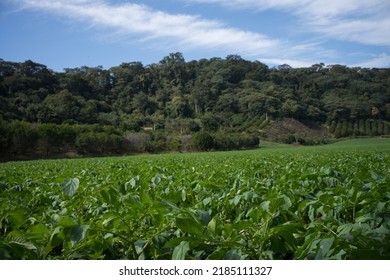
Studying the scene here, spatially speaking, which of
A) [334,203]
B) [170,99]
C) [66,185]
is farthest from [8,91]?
[170,99]

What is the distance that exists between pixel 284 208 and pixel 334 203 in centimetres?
33

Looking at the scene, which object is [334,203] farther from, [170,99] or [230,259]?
[170,99]

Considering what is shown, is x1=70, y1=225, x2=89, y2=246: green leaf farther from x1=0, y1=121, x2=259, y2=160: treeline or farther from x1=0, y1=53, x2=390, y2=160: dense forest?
x1=0, y1=121, x2=259, y2=160: treeline

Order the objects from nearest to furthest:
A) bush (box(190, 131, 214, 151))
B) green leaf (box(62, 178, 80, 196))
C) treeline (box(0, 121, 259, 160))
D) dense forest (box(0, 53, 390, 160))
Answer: green leaf (box(62, 178, 80, 196))
dense forest (box(0, 53, 390, 160))
treeline (box(0, 121, 259, 160))
bush (box(190, 131, 214, 151))

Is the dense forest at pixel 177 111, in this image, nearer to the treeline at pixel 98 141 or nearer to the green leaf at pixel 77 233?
the treeline at pixel 98 141

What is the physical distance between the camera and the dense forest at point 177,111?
20.3 meters

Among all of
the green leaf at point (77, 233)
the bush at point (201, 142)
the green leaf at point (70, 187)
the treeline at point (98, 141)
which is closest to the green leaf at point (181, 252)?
the green leaf at point (77, 233)

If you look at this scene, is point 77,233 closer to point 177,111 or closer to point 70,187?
point 70,187

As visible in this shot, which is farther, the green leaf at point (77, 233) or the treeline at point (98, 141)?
the treeline at point (98, 141)

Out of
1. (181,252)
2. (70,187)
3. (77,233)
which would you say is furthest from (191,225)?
(70,187)

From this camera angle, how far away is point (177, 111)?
9381 cm

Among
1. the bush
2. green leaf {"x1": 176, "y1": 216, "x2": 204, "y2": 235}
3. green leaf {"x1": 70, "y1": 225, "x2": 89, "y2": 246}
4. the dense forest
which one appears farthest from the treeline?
green leaf {"x1": 176, "y1": 216, "x2": 204, "y2": 235}

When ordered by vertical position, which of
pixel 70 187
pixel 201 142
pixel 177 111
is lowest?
pixel 201 142

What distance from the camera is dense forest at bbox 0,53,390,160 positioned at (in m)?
20.3
